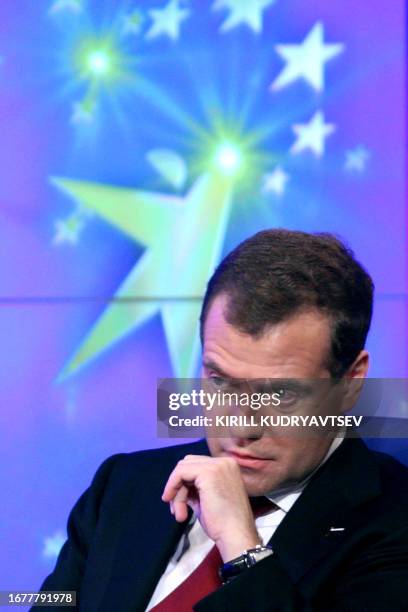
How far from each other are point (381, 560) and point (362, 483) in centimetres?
16

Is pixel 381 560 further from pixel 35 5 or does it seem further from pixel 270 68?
pixel 35 5

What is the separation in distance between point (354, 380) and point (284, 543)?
307mm

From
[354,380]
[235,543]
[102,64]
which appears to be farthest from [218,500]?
[102,64]

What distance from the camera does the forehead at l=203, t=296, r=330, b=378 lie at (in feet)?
5.18

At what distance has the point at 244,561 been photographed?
4.86 feet

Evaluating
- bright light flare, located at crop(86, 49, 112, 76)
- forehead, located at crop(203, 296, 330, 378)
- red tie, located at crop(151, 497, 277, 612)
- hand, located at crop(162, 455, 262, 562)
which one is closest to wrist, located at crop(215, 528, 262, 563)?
hand, located at crop(162, 455, 262, 562)

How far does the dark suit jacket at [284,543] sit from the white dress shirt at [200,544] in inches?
0.6

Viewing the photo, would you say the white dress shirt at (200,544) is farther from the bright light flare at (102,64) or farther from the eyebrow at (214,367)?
the bright light flare at (102,64)

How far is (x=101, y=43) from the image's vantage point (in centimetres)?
241

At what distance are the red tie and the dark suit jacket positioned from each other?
0.05m

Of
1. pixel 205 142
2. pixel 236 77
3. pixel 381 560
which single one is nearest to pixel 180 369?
pixel 205 142

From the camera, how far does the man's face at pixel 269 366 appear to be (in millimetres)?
1583

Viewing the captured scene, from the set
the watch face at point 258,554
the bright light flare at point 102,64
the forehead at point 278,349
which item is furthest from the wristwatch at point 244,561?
the bright light flare at point 102,64

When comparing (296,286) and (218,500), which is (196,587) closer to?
(218,500)
